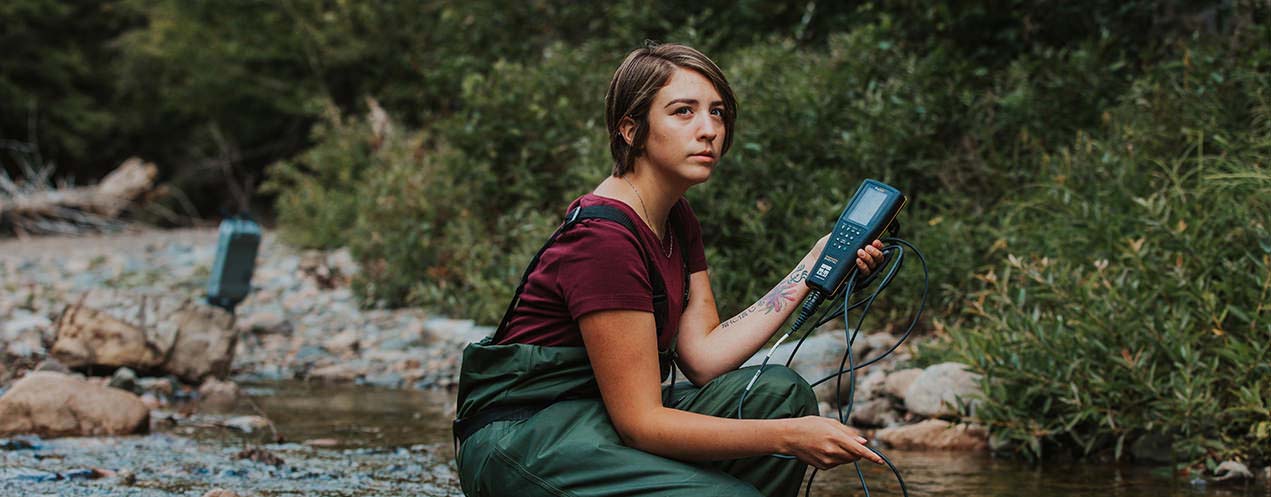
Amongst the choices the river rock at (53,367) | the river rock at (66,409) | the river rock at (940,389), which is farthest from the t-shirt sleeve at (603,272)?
the river rock at (53,367)

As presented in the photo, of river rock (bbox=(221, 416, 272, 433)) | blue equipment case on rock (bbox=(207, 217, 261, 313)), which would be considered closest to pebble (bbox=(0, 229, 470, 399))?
blue equipment case on rock (bbox=(207, 217, 261, 313))

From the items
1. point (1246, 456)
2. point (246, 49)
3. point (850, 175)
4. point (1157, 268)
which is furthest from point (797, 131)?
point (246, 49)

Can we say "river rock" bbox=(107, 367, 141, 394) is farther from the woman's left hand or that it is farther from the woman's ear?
the woman's left hand

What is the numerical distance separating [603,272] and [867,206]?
1.96ft

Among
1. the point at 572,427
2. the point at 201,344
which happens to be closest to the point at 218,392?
the point at 201,344

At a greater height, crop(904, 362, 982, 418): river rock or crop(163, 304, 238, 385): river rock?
crop(904, 362, 982, 418): river rock

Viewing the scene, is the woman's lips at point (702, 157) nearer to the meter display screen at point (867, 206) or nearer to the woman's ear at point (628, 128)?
the woman's ear at point (628, 128)

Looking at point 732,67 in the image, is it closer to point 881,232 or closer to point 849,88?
point 849,88

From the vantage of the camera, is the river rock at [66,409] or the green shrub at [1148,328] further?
the river rock at [66,409]

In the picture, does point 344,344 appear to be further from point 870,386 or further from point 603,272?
point 603,272

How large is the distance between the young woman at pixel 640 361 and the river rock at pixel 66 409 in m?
2.80

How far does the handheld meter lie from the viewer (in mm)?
2404

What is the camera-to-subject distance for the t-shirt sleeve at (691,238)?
104 inches

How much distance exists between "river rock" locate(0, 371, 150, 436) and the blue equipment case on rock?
1.80 meters
